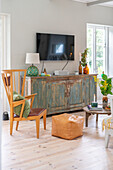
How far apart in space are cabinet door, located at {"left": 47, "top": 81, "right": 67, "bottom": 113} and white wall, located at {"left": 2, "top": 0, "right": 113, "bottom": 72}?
60cm

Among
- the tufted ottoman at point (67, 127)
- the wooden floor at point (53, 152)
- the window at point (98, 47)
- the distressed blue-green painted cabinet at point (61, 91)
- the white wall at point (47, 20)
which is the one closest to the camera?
the wooden floor at point (53, 152)

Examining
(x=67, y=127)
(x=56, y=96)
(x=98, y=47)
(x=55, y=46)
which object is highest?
(x=98, y=47)

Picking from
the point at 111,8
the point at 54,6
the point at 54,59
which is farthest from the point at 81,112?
the point at 111,8

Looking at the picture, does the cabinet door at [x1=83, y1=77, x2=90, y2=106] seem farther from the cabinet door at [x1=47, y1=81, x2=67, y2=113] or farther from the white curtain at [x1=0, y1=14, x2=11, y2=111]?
the white curtain at [x1=0, y1=14, x2=11, y2=111]

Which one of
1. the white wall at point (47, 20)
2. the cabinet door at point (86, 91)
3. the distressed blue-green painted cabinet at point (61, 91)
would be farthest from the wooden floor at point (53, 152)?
the white wall at point (47, 20)

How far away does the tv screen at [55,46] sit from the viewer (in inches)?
217

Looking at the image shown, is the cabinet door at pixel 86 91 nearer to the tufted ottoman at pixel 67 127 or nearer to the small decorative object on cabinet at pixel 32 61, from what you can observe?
the small decorative object on cabinet at pixel 32 61

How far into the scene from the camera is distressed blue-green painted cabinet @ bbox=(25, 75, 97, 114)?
506 cm

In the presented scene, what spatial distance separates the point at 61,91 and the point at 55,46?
43.8 inches

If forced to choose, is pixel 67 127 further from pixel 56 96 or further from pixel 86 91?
pixel 86 91

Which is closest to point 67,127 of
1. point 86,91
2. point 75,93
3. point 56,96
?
point 56,96

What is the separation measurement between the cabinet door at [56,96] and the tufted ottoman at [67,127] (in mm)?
1201

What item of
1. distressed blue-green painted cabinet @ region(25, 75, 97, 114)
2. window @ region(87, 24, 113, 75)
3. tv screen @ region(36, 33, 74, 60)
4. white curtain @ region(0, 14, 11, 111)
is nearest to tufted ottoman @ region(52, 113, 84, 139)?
distressed blue-green painted cabinet @ region(25, 75, 97, 114)

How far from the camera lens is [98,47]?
7.04 m
